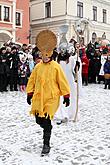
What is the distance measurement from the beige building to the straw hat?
110ft

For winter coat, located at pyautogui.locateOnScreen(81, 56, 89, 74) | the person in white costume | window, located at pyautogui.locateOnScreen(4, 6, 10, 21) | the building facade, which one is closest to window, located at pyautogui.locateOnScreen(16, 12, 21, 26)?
the building facade

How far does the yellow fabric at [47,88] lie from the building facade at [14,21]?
2812cm

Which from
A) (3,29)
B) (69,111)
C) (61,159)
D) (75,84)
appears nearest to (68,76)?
(75,84)

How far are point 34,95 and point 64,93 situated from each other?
49 cm

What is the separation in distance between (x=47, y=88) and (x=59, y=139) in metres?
1.34

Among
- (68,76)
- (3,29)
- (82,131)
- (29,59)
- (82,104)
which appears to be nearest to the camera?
(82,131)

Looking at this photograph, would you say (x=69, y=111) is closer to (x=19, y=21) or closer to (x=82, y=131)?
(x=82, y=131)

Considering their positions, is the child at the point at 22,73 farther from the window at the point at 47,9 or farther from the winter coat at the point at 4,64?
the window at the point at 47,9

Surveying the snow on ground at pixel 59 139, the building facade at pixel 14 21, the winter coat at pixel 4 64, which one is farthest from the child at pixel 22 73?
the building facade at pixel 14 21

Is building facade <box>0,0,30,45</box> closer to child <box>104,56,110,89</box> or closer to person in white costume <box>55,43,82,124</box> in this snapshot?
child <box>104,56,110,89</box>

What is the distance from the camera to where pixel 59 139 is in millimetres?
6633

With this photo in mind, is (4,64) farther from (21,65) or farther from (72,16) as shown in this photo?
(72,16)

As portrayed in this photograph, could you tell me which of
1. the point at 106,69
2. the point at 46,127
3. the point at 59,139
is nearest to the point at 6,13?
the point at 106,69

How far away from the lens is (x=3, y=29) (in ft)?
112
